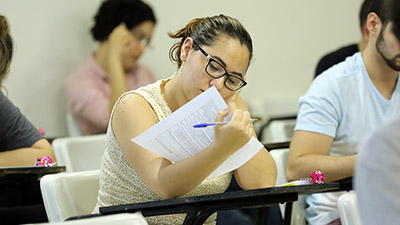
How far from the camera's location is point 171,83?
1.88 meters

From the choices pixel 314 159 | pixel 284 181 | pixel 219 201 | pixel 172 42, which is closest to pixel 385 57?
pixel 314 159

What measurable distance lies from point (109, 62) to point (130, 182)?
202cm

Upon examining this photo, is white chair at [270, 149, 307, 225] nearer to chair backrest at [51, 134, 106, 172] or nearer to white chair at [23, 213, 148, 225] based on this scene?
chair backrest at [51, 134, 106, 172]

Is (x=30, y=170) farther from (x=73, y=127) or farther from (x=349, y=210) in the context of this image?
(x=73, y=127)

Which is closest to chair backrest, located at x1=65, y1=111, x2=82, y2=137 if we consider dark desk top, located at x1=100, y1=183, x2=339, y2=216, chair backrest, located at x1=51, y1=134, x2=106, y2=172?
chair backrest, located at x1=51, y1=134, x2=106, y2=172

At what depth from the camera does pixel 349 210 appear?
4.69 feet

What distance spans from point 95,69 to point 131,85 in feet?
0.85

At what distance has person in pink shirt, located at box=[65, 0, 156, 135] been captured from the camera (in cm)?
361

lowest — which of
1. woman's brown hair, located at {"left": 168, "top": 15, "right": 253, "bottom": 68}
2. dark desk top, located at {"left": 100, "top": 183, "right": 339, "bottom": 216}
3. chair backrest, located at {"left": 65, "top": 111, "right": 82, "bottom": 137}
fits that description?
chair backrest, located at {"left": 65, "top": 111, "right": 82, "bottom": 137}

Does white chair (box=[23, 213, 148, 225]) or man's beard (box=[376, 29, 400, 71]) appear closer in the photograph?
white chair (box=[23, 213, 148, 225])

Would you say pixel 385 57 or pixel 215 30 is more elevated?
pixel 215 30

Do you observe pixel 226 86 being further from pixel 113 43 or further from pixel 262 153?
pixel 113 43

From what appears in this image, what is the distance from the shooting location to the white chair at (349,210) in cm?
142

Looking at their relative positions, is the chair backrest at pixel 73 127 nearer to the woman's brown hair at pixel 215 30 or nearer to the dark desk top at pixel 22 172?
the dark desk top at pixel 22 172
